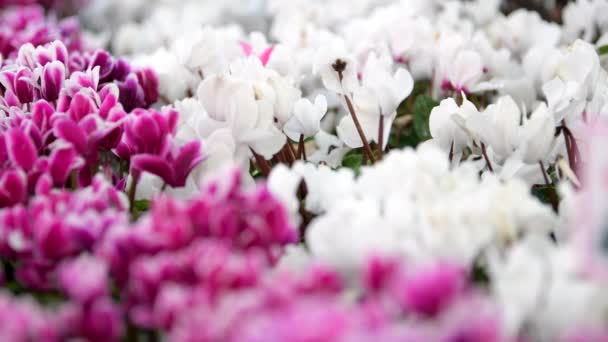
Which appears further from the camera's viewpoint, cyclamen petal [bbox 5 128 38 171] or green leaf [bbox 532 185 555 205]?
green leaf [bbox 532 185 555 205]

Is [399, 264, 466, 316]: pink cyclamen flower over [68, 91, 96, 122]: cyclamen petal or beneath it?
beneath

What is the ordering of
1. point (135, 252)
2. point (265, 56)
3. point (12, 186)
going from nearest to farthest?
point (135, 252) < point (12, 186) < point (265, 56)

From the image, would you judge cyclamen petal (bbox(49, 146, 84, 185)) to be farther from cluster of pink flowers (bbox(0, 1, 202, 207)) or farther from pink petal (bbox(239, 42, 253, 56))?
pink petal (bbox(239, 42, 253, 56))

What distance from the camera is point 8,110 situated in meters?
1.26

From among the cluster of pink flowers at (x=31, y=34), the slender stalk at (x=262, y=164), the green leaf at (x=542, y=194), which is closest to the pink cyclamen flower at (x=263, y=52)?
the slender stalk at (x=262, y=164)

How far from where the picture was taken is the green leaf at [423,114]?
5.24 feet

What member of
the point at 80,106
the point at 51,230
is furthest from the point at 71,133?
the point at 51,230

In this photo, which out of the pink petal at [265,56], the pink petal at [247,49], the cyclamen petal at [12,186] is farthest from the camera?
the pink petal at [247,49]

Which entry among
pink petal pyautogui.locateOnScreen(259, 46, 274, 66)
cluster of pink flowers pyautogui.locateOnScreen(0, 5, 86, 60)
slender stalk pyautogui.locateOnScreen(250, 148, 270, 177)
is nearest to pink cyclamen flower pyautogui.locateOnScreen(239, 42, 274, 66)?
pink petal pyautogui.locateOnScreen(259, 46, 274, 66)

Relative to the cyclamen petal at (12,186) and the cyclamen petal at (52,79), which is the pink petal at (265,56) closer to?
the cyclamen petal at (52,79)

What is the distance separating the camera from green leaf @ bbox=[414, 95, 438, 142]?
5.24ft

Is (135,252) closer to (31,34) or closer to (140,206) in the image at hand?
(140,206)

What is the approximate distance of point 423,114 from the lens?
1.61 m

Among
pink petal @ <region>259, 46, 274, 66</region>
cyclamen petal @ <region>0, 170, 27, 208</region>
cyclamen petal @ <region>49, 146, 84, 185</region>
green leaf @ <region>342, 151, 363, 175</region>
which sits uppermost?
pink petal @ <region>259, 46, 274, 66</region>
